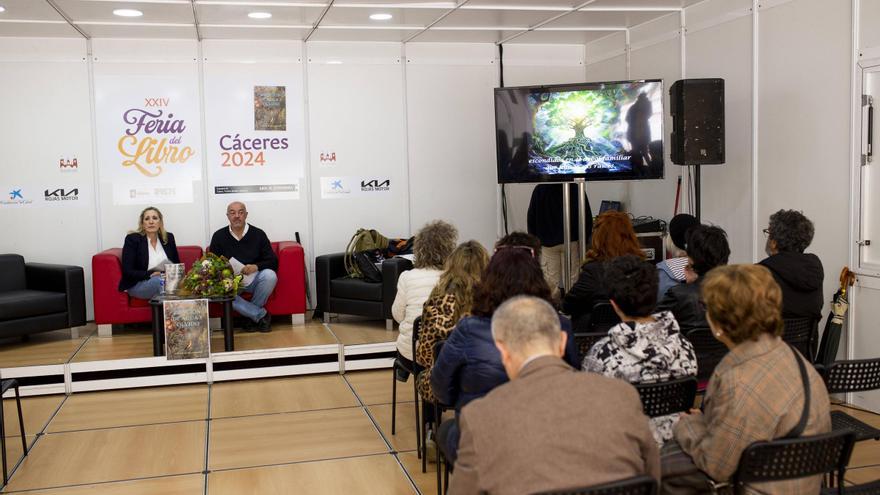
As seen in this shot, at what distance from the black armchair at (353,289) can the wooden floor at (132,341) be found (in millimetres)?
158

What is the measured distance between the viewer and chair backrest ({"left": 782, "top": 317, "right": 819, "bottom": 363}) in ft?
15.3

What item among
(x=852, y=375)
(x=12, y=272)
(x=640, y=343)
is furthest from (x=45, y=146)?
(x=852, y=375)

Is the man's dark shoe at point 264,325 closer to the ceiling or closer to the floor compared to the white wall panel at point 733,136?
closer to the floor

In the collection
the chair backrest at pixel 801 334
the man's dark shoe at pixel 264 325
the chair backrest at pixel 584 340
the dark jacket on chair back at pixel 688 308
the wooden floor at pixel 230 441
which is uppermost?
the dark jacket on chair back at pixel 688 308

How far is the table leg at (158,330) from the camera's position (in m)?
6.74

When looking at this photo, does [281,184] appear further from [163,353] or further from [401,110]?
[163,353]

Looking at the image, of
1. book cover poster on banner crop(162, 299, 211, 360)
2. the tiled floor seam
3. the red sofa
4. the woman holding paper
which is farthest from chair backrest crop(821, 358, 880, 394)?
the woman holding paper

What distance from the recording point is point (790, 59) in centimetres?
613

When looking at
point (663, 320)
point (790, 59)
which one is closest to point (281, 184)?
point (790, 59)

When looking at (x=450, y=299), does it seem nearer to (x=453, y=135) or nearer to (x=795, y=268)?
(x=795, y=268)

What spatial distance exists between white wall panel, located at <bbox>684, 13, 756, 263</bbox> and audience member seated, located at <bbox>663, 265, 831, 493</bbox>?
4.12 meters

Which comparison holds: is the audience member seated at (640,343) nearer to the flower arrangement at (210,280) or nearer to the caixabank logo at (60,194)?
the flower arrangement at (210,280)

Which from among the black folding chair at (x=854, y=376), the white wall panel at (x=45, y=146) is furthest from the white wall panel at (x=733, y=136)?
the white wall panel at (x=45, y=146)

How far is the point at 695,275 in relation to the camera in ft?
15.1
